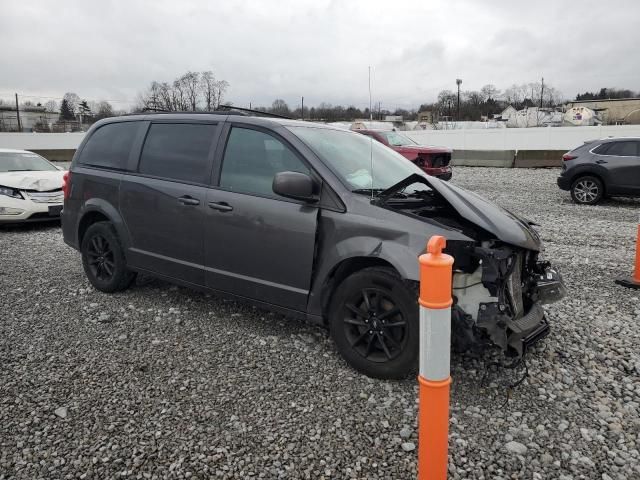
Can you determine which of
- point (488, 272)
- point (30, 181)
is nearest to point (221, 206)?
point (488, 272)

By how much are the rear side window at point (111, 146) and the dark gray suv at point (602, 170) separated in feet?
32.4

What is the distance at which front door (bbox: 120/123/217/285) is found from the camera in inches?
161

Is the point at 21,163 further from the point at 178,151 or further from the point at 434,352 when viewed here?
the point at 434,352

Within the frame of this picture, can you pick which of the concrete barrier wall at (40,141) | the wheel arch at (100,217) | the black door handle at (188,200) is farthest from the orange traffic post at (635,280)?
the concrete barrier wall at (40,141)

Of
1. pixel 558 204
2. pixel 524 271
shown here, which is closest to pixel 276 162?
pixel 524 271

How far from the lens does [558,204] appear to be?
11.1m

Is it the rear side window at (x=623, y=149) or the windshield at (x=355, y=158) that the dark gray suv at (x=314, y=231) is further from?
the rear side window at (x=623, y=149)

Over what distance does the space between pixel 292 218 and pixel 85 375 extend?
1773 millimetres

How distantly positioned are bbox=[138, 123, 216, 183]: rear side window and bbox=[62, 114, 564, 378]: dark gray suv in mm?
13

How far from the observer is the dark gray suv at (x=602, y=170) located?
10.7 m

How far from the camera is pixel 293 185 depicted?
3.34m

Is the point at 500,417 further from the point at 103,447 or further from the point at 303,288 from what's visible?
the point at 103,447

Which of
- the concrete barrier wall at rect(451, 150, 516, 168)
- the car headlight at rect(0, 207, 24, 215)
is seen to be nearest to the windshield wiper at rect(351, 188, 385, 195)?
the car headlight at rect(0, 207, 24, 215)

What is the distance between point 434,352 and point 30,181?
8747 millimetres
